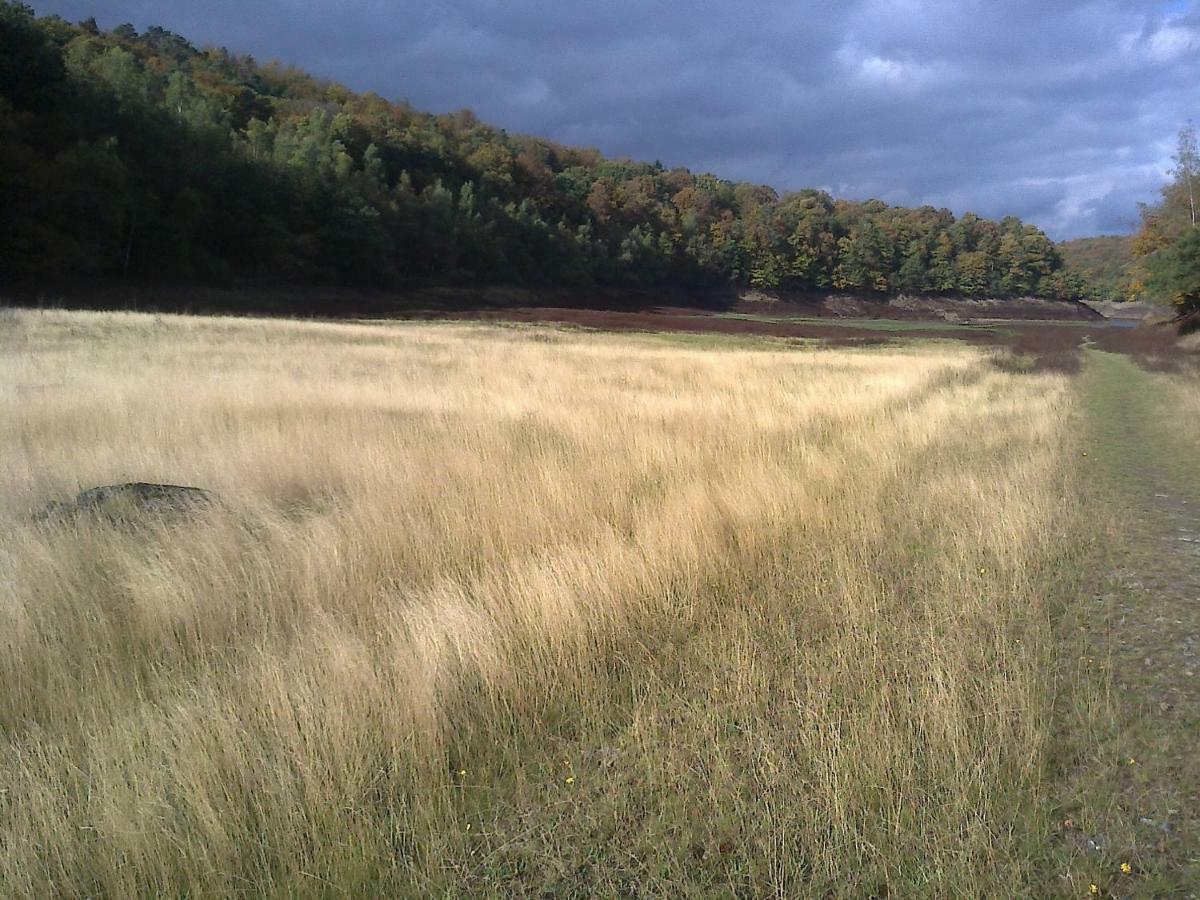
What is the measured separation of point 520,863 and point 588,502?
14.3 feet

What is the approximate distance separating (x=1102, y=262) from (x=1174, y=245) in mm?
151854

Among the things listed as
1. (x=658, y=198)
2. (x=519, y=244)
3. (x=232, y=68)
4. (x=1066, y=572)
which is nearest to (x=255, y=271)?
(x=519, y=244)

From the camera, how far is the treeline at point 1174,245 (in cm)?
4594

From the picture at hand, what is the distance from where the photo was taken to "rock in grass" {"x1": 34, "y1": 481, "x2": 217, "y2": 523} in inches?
231

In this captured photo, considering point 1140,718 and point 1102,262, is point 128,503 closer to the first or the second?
point 1140,718

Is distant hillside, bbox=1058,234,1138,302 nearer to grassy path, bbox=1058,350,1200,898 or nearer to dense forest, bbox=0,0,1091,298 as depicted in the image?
dense forest, bbox=0,0,1091,298

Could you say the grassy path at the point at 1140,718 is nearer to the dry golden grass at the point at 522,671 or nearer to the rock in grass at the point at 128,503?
the dry golden grass at the point at 522,671

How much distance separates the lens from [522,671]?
3986 mm

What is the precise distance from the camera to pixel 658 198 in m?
141

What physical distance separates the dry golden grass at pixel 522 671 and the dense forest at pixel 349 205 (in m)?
45.7

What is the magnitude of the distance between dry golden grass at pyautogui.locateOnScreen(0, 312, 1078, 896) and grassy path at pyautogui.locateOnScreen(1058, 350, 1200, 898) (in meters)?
0.20

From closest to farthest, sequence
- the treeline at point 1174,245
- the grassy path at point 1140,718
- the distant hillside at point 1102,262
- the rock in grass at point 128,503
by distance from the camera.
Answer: the grassy path at point 1140,718 → the rock in grass at point 128,503 → the treeline at point 1174,245 → the distant hillside at point 1102,262

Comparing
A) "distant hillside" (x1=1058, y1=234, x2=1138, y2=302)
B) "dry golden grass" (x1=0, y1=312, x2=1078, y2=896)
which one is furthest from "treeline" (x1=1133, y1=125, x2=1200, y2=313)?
"distant hillside" (x1=1058, y1=234, x2=1138, y2=302)

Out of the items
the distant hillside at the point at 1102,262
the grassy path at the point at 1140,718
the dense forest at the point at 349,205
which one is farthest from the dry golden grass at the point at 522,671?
the distant hillside at the point at 1102,262
